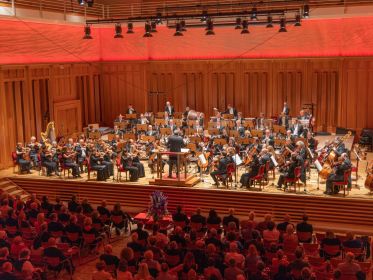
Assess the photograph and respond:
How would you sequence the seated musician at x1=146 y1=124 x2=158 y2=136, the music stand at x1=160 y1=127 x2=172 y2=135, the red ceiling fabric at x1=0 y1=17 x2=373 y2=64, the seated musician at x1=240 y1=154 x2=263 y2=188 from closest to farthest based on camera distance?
the seated musician at x1=240 y1=154 x2=263 y2=188, the music stand at x1=160 y1=127 x2=172 y2=135, the seated musician at x1=146 y1=124 x2=158 y2=136, the red ceiling fabric at x1=0 y1=17 x2=373 y2=64

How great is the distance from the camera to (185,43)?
22.9 metres

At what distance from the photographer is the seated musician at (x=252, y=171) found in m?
14.7

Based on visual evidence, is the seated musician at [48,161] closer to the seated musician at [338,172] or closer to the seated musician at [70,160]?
the seated musician at [70,160]

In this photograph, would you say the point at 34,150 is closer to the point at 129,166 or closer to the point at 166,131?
the point at 129,166

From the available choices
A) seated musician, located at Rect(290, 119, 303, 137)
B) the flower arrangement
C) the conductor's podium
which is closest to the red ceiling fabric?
seated musician, located at Rect(290, 119, 303, 137)

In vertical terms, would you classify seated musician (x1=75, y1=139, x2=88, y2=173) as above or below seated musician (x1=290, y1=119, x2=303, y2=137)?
below

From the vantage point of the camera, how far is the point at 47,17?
1938 cm

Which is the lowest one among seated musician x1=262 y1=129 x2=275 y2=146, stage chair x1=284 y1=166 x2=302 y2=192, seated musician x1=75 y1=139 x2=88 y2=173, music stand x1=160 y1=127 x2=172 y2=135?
stage chair x1=284 y1=166 x2=302 y2=192

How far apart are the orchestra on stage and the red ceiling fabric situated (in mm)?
3050

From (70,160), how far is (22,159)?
5.94ft

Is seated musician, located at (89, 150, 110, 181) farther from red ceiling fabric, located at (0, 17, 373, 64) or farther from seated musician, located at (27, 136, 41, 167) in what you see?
red ceiling fabric, located at (0, 17, 373, 64)

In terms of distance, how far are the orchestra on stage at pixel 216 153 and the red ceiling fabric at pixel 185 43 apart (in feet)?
10.0

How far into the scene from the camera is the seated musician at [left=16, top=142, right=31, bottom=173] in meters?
17.1

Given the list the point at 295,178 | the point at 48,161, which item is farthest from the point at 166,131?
the point at 295,178
